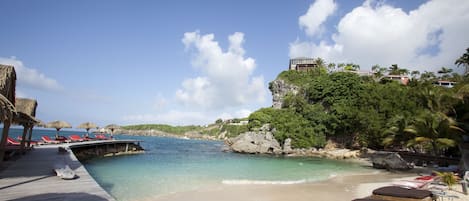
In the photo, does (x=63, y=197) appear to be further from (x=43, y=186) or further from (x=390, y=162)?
(x=390, y=162)

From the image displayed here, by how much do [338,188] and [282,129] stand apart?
28700 mm

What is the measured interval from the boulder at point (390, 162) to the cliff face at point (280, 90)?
29598 millimetres

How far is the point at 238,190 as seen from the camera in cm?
1290

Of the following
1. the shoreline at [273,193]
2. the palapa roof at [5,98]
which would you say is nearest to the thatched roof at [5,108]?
the palapa roof at [5,98]

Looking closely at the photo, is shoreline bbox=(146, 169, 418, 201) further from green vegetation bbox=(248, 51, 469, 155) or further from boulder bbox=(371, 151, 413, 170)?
green vegetation bbox=(248, 51, 469, 155)

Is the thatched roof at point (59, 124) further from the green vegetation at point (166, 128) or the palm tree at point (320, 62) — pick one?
the green vegetation at point (166, 128)

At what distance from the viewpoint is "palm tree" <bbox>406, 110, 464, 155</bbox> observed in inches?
766

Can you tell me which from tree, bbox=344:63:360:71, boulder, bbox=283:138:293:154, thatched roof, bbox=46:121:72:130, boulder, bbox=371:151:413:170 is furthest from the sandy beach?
tree, bbox=344:63:360:71

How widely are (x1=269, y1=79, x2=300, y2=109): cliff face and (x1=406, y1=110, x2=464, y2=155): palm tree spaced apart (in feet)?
101

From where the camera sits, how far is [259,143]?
1617 inches

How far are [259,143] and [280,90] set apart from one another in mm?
18374

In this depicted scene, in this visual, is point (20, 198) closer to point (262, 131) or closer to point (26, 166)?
point (26, 166)

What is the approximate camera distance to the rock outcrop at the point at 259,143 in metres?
40.4

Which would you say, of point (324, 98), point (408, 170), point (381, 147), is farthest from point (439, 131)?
point (324, 98)
